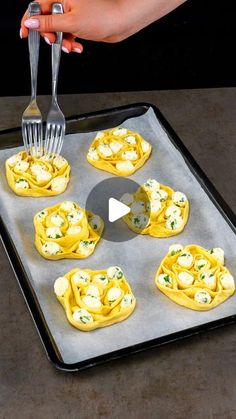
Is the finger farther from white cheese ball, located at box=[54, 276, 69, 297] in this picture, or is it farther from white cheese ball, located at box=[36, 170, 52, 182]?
white cheese ball, located at box=[54, 276, 69, 297]

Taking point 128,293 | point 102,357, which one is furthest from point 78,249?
point 102,357

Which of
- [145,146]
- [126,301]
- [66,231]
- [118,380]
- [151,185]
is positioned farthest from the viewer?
[145,146]

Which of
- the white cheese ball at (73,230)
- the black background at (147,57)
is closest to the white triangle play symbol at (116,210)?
the white cheese ball at (73,230)

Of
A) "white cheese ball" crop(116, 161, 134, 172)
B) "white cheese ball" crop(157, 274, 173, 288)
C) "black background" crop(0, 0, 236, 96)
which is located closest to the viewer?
"white cheese ball" crop(157, 274, 173, 288)

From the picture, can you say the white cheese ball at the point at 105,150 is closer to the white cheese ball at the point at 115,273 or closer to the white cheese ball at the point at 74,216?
the white cheese ball at the point at 74,216

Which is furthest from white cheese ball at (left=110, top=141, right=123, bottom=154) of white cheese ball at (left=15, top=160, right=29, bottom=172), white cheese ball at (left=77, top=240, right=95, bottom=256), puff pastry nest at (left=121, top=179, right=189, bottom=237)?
white cheese ball at (left=77, top=240, right=95, bottom=256)

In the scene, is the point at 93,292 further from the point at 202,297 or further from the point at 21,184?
the point at 21,184

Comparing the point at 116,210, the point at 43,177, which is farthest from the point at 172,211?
the point at 43,177
